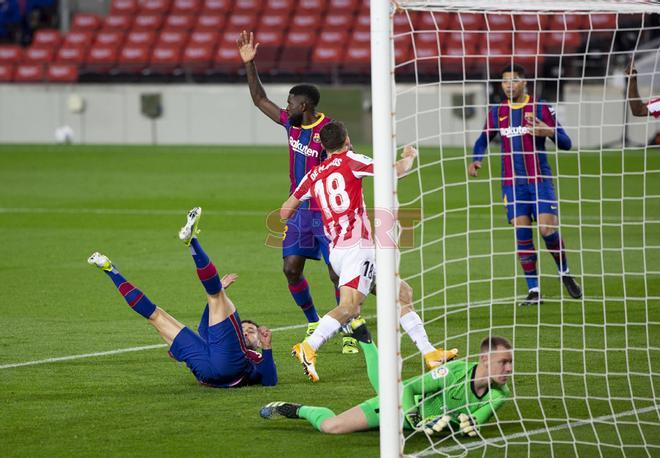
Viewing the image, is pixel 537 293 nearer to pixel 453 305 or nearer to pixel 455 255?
pixel 453 305

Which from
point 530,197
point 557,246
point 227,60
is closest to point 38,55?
point 227,60

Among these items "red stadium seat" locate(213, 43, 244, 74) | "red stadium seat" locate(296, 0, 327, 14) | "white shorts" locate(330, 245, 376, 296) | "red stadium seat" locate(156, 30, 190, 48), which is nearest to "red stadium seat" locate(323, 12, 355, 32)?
"red stadium seat" locate(296, 0, 327, 14)

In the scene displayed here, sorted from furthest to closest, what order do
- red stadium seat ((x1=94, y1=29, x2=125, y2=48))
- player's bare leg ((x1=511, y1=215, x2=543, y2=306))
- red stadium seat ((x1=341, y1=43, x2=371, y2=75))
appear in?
red stadium seat ((x1=94, y1=29, x2=125, y2=48)) → red stadium seat ((x1=341, y1=43, x2=371, y2=75)) → player's bare leg ((x1=511, y1=215, x2=543, y2=306))

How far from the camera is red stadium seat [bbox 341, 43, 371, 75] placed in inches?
1265

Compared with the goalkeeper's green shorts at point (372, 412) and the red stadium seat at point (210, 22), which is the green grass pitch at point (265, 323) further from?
the red stadium seat at point (210, 22)

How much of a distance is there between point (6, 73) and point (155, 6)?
5.44m

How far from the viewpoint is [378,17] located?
5508mm

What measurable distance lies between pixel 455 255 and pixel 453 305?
3.82m

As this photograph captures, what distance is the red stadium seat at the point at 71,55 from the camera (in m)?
35.8

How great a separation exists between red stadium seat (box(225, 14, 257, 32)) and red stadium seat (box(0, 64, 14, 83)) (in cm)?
701

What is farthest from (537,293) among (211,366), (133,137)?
(133,137)

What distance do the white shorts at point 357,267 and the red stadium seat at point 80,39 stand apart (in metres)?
30.2

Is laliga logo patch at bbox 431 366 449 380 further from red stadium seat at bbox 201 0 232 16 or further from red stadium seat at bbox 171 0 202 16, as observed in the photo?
red stadium seat at bbox 171 0 202 16

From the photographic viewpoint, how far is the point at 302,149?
9188 millimetres
